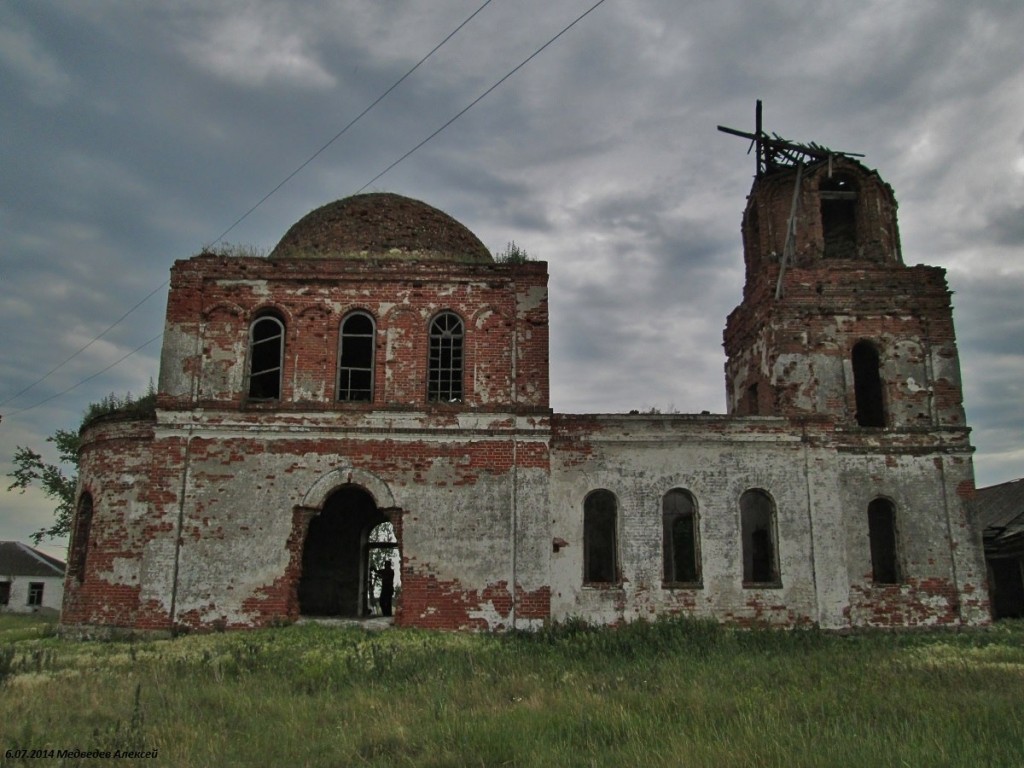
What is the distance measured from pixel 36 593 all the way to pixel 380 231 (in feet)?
136

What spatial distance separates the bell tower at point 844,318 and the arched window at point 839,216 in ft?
0.21

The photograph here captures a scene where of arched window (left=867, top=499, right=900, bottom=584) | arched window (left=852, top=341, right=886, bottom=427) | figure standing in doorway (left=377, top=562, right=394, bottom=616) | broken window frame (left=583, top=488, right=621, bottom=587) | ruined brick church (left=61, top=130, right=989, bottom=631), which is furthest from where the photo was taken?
figure standing in doorway (left=377, top=562, right=394, bottom=616)

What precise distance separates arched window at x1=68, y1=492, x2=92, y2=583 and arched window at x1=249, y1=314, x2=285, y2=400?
3783 mm

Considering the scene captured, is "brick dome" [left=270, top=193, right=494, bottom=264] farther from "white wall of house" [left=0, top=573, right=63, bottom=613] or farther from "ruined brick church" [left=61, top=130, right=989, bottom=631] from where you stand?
"white wall of house" [left=0, top=573, right=63, bottom=613]

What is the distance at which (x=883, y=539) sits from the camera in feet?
57.2

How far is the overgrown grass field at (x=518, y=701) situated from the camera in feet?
21.3

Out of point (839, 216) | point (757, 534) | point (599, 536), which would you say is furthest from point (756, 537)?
point (839, 216)

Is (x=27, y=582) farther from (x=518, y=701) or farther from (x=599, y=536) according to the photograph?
(x=518, y=701)

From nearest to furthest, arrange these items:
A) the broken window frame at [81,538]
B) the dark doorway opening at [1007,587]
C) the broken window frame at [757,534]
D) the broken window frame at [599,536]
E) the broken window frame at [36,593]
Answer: the broken window frame at [81,538], the broken window frame at [757,534], the broken window frame at [599,536], the dark doorway opening at [1007,587], the broken window frame at [36,593]

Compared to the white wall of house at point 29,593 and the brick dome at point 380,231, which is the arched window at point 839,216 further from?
the white wall of house at point 29,593

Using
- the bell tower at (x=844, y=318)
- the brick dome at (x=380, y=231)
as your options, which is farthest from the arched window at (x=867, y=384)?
the brick dome at (x=380, y=231)

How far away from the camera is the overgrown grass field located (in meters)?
6.49

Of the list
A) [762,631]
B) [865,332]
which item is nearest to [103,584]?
[762,631]

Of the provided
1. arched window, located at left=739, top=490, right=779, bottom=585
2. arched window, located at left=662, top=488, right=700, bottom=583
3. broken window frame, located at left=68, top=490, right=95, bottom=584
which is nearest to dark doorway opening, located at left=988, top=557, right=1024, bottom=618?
arched window, located at left=739, top=490, right=779, bottom=585
